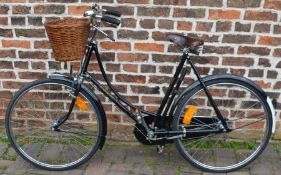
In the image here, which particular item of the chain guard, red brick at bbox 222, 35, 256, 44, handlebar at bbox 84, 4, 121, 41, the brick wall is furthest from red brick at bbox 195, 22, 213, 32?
the chain guard

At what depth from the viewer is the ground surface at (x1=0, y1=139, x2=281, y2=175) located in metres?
3.73

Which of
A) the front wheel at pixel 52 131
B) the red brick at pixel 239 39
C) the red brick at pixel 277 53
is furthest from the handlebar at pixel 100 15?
the red brick at pixel 277 53

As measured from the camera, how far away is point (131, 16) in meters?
3.69

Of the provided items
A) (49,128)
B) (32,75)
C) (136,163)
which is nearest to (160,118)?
(136,163)

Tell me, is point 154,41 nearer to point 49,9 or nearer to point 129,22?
point 129,22

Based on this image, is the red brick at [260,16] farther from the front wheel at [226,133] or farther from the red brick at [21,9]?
the red brick at [21,9]

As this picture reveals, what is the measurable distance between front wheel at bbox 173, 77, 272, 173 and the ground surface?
111 mm

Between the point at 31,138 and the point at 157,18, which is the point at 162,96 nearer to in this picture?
the point at 157,18

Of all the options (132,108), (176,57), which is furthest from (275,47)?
(132,108)

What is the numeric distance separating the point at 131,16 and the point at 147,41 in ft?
0.86

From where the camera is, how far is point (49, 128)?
154 inches

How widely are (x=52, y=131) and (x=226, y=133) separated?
154cm

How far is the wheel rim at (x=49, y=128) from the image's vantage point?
3.92 metres

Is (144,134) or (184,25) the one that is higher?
(184,25)
